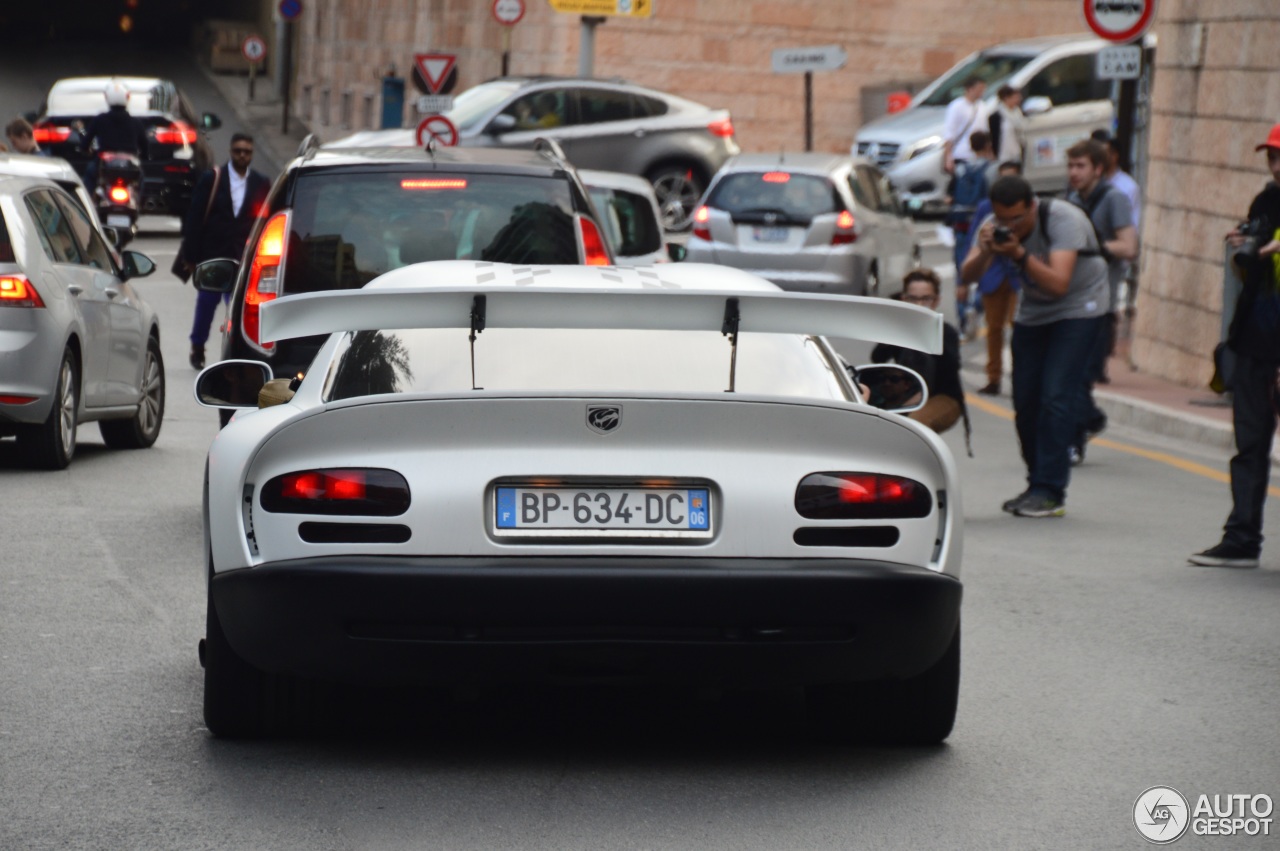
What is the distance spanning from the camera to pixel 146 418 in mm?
13023

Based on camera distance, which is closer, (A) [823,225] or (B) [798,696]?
(B) [798,696]

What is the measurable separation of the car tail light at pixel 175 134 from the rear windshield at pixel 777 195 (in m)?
9.36

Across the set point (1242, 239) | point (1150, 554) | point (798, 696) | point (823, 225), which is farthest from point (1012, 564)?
point (823, 225)

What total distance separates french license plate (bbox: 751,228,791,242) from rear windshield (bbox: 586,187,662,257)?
3958 mm

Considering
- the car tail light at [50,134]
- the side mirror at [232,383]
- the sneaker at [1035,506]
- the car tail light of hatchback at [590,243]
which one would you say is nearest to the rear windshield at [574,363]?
the side mirror at [232,383]

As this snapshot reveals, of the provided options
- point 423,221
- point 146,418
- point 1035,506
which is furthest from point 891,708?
point 146,418

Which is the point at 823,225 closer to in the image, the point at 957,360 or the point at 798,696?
the point at 957,360

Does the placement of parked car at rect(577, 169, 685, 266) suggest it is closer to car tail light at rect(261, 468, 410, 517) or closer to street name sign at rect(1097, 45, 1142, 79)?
street name sign at rect(1097, 45, 1142, 79)

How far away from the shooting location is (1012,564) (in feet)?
31.8

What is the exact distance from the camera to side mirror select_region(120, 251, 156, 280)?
12.7 meters

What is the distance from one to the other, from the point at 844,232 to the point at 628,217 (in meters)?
4.32

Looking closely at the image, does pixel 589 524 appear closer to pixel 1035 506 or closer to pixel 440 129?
pixel 1035 506

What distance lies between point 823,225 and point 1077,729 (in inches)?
643

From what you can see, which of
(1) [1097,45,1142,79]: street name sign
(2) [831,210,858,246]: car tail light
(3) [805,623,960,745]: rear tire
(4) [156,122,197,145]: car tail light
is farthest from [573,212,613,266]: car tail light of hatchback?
(4) [156,122,197,145]: car tail light
